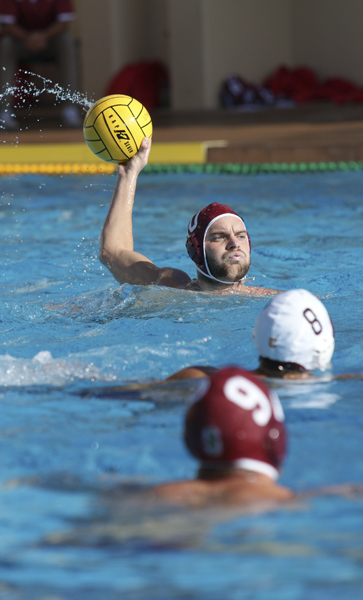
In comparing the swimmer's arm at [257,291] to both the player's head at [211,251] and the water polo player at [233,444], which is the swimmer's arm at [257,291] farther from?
the water polo player at [233,444]

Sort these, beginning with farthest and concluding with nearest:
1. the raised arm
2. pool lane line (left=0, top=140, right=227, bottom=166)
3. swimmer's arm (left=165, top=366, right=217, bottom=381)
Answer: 1. pool lane line (left=0, top=140, right=227, bottom=166)
2. the raised arm
3. swimmer's arm (left=165, top=366, right=217, bottom=381)

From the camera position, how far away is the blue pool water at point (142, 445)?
1.89 metres

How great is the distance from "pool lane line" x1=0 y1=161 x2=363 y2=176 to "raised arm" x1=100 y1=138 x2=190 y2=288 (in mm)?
4853

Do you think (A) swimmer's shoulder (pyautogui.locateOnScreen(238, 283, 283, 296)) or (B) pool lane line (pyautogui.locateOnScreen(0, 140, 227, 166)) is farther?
(B) pool lane line (pyautogui.locateOnScreen(0, 140, 227, 166))

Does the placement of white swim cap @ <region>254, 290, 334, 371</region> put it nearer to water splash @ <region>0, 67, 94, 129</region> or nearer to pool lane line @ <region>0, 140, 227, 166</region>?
pool lane line @ <region>0, 140, 227, 166</region>

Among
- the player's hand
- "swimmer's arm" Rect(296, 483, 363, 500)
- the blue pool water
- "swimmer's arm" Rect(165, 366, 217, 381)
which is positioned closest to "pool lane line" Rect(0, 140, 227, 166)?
the blue pool water

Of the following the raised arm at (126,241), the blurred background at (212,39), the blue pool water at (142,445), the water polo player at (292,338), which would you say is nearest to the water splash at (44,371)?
the blue pool water at (142,445)

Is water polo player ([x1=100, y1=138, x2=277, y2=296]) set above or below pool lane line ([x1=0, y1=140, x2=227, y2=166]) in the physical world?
below

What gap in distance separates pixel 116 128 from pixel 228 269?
94cm

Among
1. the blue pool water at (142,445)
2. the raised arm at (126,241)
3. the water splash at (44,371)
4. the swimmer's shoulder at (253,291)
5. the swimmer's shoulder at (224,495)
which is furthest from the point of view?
the swimmer's shoulder at (253,291)

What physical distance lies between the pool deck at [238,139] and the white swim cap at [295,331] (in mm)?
6135

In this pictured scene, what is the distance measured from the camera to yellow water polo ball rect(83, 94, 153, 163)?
13.6 ft

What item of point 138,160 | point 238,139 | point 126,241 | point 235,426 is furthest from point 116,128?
point 238,139

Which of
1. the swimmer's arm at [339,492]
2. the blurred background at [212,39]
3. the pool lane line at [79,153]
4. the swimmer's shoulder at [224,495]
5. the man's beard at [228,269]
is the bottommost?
the swimmer's arm at [339,492]
